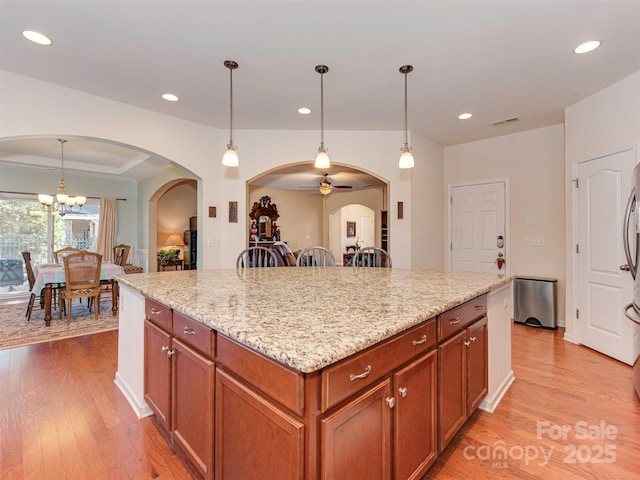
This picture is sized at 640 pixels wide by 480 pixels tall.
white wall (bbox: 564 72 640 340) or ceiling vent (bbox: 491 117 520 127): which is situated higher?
ceiling vent (bbox: 491 117 520 127)

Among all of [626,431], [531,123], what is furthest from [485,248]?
[626,431]

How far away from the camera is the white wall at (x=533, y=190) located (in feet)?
13.6

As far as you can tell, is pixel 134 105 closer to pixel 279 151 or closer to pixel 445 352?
pixel 279 151

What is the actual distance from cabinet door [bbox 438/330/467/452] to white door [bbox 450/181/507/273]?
345 cm

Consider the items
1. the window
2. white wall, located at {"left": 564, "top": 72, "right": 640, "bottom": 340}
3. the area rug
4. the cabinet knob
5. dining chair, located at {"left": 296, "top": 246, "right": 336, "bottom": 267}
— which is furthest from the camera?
the window

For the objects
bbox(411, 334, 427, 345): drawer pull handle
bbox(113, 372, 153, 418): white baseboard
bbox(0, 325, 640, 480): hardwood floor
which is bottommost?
bbox(0, 325, 640, 480): hardwood floor

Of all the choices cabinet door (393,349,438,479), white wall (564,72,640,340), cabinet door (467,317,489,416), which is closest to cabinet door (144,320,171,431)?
cabinet door (393,349,438,479)

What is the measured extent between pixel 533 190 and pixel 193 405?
479cm

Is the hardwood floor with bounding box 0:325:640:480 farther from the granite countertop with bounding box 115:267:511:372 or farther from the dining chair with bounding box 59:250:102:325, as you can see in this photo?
the dining chair with bounding box 59:250:102:325

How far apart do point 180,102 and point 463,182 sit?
414 cm

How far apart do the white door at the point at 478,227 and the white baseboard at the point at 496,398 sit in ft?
8.52

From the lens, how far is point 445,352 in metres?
1.54

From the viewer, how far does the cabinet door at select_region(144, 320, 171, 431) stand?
5.47ft

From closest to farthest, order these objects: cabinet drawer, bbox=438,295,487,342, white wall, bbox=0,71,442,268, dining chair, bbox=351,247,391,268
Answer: cabinet drawer, bbox=438,295,487,342 → dining chair, bbox=351,247,391,268 → white wall, bbox=0,71,442,268
